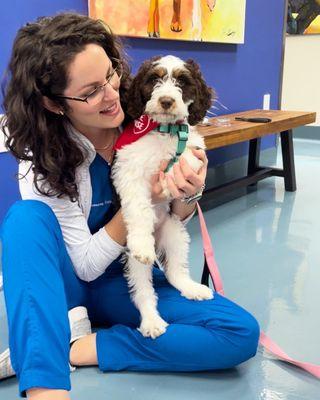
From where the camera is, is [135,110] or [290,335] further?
[290,335]

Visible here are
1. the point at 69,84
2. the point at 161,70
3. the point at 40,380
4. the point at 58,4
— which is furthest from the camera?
the point at 58,4

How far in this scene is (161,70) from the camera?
1400 mm

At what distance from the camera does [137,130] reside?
1461 mm

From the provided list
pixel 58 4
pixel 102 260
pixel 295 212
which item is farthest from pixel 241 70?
pixel 102 260

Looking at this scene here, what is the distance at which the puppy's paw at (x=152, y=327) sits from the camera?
1436mm

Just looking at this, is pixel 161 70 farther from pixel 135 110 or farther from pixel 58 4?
pixel 58 4

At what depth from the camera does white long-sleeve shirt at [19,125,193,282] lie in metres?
1.39

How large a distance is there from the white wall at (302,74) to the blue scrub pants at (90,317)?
198 inches

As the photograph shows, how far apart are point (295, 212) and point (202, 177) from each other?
1.96 meters

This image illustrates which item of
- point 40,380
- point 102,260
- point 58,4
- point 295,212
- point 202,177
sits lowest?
point 295,212

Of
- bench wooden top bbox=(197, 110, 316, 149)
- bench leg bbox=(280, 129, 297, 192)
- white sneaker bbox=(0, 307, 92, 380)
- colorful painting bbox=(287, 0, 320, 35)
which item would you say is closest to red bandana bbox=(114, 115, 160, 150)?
white sneaker bbox=(0, 307, 92, 380)

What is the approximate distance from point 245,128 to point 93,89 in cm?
181

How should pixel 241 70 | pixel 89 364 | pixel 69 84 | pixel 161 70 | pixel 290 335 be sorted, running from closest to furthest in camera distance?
pixel 69 84
pixel 161 70
pixel 89 364
pixel 290 335
pixel 241 70

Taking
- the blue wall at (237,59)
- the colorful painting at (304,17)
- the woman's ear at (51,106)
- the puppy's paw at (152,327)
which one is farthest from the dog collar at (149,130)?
the colorful painting at (304,17)
